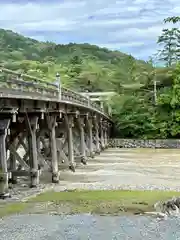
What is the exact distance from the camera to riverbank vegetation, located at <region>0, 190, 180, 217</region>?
14.3 m

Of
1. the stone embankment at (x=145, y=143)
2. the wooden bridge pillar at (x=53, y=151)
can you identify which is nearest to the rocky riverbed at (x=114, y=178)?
the wooden bridge pillar at (x=53, y=151)

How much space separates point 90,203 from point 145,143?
33129 mm

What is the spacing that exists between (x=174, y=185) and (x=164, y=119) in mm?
29583

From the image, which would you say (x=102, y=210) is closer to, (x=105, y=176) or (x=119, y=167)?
(x=105, y=176)

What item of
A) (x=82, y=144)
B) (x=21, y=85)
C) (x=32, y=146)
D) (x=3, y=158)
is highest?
(x=21, y=85)

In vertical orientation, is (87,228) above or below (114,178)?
below

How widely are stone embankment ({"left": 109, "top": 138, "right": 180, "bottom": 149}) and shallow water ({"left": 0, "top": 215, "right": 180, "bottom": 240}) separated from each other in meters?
33.7

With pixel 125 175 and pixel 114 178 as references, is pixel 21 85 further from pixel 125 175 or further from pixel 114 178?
pixel 125 175

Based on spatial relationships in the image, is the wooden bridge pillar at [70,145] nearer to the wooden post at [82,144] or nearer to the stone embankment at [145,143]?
the wooden post at [82,144]

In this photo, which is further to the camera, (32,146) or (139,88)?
(139,88)

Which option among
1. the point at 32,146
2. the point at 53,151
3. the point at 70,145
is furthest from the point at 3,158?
the point at 70,145

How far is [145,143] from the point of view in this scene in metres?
48.2

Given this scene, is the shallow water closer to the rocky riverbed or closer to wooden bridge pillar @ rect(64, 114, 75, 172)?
the rocky riverbed

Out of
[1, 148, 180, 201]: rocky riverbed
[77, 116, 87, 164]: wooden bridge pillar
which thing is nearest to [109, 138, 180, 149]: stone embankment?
[1, 148, 180, 201]: rocky riverbed
